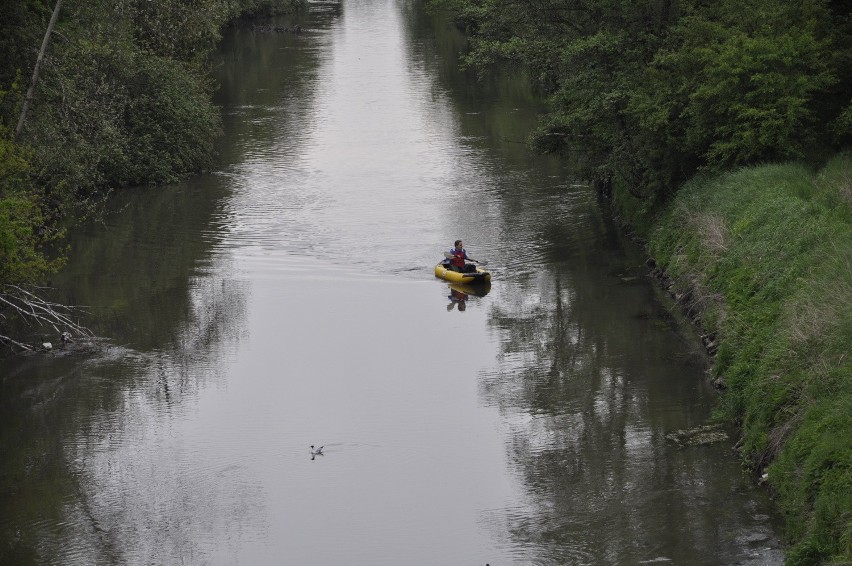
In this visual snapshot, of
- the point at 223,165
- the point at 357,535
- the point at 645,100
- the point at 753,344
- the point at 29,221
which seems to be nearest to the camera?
the point at 357,535

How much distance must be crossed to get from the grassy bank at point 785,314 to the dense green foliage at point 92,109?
1384 cm

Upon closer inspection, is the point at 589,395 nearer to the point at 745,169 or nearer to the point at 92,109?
the point at 745,169

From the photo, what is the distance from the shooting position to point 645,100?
102 ft

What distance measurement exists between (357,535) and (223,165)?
91.5 feet

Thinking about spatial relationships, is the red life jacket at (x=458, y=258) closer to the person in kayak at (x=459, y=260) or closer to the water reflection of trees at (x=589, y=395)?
the person in kayak at (x=459, y=260)

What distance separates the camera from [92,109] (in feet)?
120

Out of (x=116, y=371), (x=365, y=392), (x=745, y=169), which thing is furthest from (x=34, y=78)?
(x=745, y=169)

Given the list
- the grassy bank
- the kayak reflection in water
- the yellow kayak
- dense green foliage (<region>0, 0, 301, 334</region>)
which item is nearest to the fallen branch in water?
dense green foliage (<region>0, 0, 301, 334</region>)

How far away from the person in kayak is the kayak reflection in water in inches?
26.0

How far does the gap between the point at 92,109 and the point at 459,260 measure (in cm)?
1320

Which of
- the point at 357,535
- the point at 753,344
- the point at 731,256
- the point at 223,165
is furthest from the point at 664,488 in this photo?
the point at 223,165

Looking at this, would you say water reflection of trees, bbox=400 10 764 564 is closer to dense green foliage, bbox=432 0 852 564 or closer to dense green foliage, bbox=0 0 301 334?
dense green foliage, bbox=432 0 852 564

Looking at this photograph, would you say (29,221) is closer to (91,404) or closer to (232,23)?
(91,404)

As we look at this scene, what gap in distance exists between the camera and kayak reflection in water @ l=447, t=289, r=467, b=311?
96.3 ft
